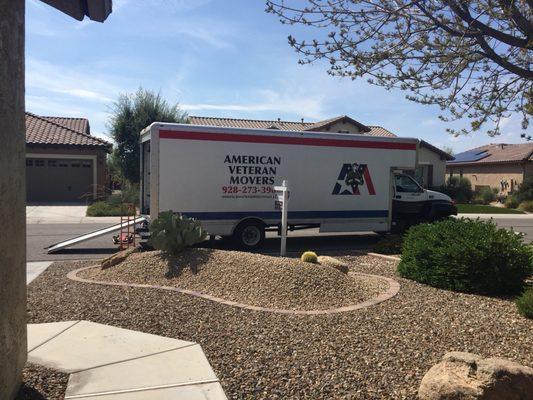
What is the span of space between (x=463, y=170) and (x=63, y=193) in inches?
1377

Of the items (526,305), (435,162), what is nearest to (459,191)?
(435,162)

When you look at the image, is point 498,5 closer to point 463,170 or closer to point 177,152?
point 177,152

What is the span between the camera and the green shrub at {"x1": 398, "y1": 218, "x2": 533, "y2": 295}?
7285 millimetres

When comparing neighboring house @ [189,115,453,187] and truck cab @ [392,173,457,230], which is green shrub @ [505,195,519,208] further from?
truck cab @ [392,173,457,230]

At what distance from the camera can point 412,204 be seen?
1548cm

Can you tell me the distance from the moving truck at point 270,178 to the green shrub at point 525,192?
925 inches

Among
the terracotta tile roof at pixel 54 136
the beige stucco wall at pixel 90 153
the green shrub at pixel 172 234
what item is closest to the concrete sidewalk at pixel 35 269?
the green shrub at pixel 172 234

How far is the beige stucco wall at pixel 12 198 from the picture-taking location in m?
3.38

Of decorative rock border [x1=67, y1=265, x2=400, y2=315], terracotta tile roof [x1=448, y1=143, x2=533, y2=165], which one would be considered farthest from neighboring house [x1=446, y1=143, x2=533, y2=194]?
decorative rock border [x1=67, y1=265, x2=400, y2=315]

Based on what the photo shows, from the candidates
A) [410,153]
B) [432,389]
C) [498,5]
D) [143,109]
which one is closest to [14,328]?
[432,389]

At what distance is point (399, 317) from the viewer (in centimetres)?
595

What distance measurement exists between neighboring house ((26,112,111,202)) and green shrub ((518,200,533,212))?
25.6 meters

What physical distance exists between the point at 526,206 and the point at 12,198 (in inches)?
1364

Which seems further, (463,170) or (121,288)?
(463,170)
